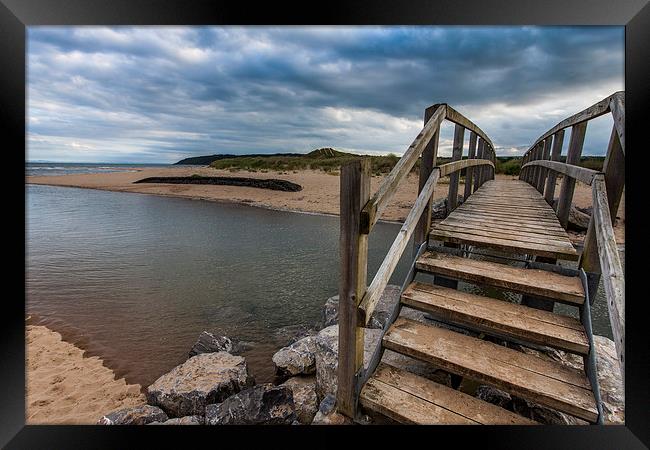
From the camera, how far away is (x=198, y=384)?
3277mm

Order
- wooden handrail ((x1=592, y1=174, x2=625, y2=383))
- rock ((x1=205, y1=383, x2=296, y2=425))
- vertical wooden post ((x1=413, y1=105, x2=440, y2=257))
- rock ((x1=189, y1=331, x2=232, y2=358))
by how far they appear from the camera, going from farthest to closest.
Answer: rock ((x1=189, y1=331, x2=232, y2=358)) < vertical wooden post ((x1=413, y1=105, x2=440, y2=257)) < rock ((x1=205, y1=383, x2=296, y2=425)) < wooden handrail ((x1=592, y1=174, x2=625, y2=383))

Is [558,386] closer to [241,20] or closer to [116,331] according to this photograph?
[241,20]

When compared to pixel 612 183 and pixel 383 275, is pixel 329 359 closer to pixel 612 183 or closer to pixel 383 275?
pixel 383 275

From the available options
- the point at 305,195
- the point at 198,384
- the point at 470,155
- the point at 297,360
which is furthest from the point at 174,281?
the point at 305,195

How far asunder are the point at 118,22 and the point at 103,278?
6465 mm

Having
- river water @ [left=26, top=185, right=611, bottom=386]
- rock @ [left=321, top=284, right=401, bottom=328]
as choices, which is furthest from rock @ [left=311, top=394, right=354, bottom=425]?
rock @ [left=321, top=284, right=401, bottom=328]

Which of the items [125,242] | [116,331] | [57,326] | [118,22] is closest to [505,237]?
[118,22]

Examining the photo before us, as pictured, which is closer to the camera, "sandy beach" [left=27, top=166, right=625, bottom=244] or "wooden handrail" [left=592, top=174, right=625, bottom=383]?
"wooden handrail" [left=592, top=174, right=625, bottom=383]

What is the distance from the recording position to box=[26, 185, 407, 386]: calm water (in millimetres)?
4676

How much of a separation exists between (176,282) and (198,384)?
404cm

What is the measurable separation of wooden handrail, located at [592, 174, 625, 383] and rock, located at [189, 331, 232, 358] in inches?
162

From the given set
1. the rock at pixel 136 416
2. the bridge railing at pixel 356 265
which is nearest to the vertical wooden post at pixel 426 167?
the bridge railing at pixel 356 265

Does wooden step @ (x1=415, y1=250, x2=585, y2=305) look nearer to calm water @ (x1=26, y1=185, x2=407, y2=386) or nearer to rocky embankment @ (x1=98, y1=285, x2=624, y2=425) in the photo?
rocky embankment @ (x1=98, y1=285, x2=624, y2=425)

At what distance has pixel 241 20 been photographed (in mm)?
2088
